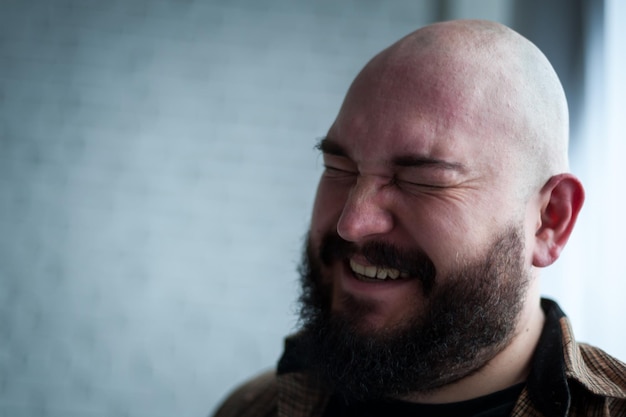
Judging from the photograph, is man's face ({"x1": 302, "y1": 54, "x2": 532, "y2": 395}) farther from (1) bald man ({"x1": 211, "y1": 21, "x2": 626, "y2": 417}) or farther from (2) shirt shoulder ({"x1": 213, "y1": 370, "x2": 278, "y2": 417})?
(2) shirt shoulder ({"x1": 213, "y1": 370, "x2": 278, "y2": 417})

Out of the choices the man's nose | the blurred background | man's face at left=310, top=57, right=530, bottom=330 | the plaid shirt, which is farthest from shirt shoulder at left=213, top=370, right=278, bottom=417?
the blurred background

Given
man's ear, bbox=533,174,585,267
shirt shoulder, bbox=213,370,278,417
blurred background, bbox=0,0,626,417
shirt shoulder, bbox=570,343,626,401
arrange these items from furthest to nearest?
blurred background, bbox=0,0,626,417
shirt shoulder, bbox=213,370,278,417
man's ear, bbox=533,174,585,267
shirt shoulder, bbox=570,343,626,401

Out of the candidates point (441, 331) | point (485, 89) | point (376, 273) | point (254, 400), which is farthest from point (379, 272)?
point (254, 400)

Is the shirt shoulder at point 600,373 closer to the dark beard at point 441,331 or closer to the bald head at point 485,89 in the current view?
the dark beard at point 441,331

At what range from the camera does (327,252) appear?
3.56 ft

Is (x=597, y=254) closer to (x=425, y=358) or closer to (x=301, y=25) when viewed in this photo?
(x=425, y=358)

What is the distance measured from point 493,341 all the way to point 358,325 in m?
0.22

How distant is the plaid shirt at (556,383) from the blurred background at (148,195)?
4.08 ft

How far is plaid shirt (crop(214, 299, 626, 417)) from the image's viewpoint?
895mm

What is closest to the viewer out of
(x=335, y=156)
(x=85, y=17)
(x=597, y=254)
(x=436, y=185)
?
(x=436, y=185)

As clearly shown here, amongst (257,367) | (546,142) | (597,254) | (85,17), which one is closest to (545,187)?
(546,142)

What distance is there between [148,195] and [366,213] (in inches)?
65.0

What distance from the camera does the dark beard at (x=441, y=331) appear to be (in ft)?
3.16

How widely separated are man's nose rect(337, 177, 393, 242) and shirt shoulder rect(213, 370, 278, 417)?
0.49m
